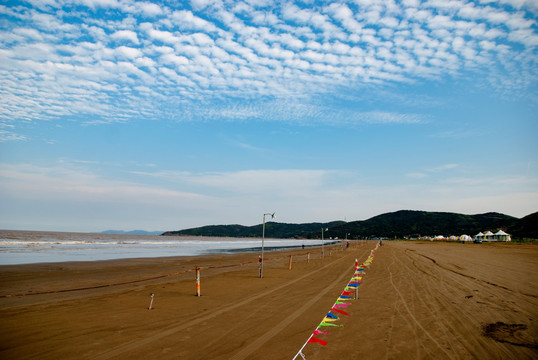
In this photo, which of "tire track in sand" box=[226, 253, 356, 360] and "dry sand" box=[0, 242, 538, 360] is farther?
"dry sand" box=[0, 242, 538, 360]

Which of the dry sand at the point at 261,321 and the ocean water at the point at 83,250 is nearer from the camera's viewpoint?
the dry sand at the point at 261,321

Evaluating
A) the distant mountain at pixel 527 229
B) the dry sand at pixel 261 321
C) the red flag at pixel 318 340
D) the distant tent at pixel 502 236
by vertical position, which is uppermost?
the distant mountain at pixel 527 229

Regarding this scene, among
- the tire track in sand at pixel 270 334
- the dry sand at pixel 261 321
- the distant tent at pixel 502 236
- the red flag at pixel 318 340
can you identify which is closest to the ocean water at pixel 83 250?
the dry sand at pixel 261 321

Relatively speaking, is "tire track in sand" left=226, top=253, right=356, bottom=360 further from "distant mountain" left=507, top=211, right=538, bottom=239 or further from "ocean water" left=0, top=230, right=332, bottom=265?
"distant mountain" left=507, top=211, right=538, bottom=239

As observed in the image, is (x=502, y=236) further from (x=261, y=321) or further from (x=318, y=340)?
(x=318, y=340)

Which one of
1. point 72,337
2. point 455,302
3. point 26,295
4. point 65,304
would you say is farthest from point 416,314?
point 26,295

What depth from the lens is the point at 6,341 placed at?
809 cm

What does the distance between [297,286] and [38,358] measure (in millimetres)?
12980

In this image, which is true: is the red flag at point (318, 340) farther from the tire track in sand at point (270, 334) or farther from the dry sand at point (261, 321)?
the tire track in sand at point (270, 334)

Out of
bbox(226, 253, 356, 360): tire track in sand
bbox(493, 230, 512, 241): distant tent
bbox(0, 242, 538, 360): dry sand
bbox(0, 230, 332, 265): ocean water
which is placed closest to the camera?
bbox(226, 253, 356, 360): tire track in sand

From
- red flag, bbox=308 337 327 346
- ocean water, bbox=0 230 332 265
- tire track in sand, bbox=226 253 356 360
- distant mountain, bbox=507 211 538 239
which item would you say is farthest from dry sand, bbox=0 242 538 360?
distant mountain, bbox=507 211 538 239

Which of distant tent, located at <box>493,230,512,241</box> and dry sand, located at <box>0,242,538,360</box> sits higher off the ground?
distant tent, located at <box>493,230,512,241</box>

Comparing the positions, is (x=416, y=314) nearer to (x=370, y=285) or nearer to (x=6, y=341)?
(x=370, y=285)

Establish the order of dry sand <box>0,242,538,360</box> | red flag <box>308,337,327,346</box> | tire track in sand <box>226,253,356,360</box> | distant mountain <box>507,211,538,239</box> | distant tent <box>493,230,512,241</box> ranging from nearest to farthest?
tire track in sand <box>226,253,356,360</box>
dry sand <box>0,242,538,360</box>
red flag <box>308,337,327,346</box>
distant tent <box>493,230,512,241</box>
distant mountain <box>507,211,538,239</box>
